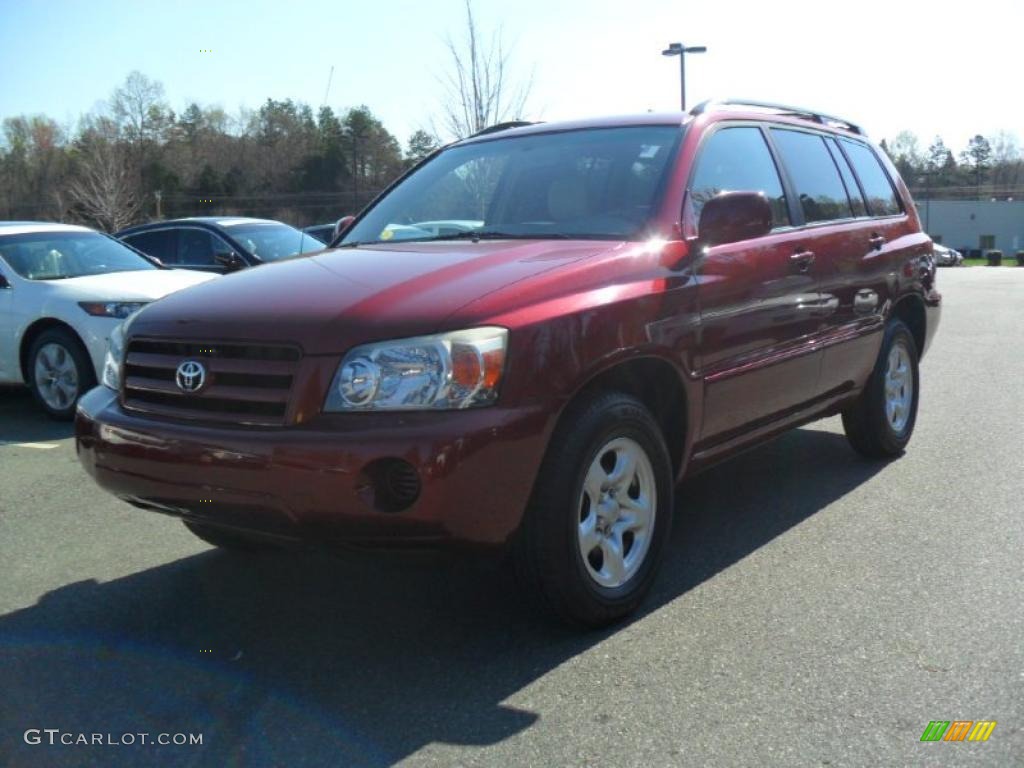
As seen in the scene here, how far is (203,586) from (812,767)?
252 centimetres

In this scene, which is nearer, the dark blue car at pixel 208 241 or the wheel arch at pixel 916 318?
the wheel arch at pixel 916 318

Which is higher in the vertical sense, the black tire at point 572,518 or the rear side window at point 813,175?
the rear side window at point 813,175

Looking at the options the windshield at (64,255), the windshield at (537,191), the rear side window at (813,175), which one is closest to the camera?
the windshield at (537,191)

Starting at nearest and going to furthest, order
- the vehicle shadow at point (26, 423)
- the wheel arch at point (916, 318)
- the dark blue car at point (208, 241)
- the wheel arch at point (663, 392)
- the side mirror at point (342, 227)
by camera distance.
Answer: the wheel arch at point (663, 392), the side mirror at point (342, 227), the wheel arch at point (916, 318), the vehicle shadow at point (26, 423), the dark blue car at point (208, 241)

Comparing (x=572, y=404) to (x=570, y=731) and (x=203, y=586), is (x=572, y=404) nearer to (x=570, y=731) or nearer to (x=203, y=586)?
(x=570, y=731)

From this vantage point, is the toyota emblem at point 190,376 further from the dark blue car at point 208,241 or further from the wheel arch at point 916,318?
the dark blue car at point 208,241

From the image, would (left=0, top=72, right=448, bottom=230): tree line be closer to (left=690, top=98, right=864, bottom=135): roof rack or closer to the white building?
(left=690, top=98, right=864, bottom=135): roof rack

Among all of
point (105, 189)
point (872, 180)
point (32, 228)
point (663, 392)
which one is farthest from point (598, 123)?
point (105, 189)

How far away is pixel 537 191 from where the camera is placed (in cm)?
457

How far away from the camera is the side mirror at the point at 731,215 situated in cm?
411

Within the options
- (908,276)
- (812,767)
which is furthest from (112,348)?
(908,276)

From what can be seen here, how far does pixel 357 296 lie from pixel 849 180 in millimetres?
3484

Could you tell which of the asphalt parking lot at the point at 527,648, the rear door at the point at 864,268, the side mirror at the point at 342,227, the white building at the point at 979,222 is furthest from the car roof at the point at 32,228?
the white building at the point at 979,222

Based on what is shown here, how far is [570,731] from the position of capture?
9.72 ft
